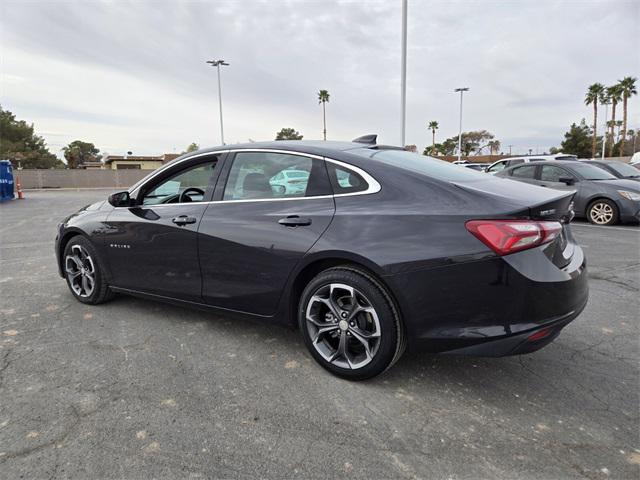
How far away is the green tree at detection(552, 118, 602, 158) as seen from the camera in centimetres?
6097

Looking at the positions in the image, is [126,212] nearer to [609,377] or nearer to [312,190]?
[312,190]

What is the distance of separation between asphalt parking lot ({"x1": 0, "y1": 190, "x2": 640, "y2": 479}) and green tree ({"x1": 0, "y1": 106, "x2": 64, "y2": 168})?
5438 centimetres

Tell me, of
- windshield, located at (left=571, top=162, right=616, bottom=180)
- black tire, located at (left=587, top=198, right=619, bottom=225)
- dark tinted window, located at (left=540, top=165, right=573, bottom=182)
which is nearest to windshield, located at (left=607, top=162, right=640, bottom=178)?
windshield, located at (left=571, top=162, right=616, bottom=180)

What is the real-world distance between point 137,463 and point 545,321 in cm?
213

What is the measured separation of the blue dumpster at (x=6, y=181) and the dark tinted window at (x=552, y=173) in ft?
65.9

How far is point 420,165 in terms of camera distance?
291 centimetres

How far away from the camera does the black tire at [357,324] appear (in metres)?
2.47

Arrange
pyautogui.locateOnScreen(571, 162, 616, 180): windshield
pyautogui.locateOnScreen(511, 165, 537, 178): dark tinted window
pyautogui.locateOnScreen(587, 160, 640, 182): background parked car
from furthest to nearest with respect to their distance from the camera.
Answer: pyautogui.locateOnScreen(587, 160, 640, 182): background parked car
pyautogui.locateOnScreen(511, 165, 537, 178): dark tinted window
pyautogui.locateOnScreen(571, 162, 616, 180): windshield

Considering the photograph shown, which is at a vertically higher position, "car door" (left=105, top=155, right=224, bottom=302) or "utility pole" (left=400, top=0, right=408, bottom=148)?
"utility pole" (left=400, top=0, right=408, bottom=148)

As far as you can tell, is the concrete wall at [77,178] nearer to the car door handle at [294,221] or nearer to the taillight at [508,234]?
the car door handle at [294,221]

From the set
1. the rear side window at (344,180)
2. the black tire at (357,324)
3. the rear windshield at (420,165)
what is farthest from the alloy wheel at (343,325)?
the rear windshield at (420,165)

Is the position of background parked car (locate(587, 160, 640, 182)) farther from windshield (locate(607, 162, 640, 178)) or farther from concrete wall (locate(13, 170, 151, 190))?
concrete wall (locate(13, 170, 151, 190))

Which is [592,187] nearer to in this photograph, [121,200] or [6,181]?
[121,200]

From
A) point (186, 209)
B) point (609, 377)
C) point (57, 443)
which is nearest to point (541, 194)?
point (609, 377)
